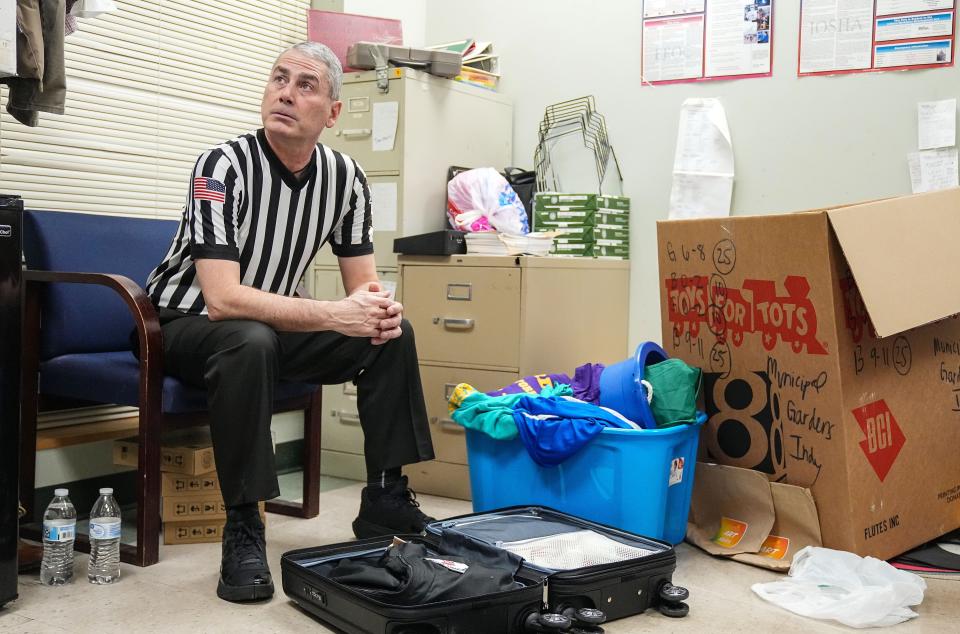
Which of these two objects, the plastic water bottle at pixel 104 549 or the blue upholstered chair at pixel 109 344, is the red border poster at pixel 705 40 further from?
the plastic water bottle at pixel 104 549

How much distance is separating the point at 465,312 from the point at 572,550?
1.08 metres

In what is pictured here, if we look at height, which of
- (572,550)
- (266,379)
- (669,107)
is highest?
(669,107)

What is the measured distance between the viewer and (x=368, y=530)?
235 cm

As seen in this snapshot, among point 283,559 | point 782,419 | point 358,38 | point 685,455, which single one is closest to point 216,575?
point 283,559

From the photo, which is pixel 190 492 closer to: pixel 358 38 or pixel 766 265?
pixel 766 265

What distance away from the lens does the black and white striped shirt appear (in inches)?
84.4

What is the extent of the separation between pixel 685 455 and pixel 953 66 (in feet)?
5.06

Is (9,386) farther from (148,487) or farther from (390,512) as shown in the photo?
(390,512)

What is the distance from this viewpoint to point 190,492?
2359mm

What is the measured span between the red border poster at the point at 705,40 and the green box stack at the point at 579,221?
52 centimetres

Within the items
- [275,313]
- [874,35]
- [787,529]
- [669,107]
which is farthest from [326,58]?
[874,35]

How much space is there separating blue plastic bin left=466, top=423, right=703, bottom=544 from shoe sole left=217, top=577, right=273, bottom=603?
724 millimetres

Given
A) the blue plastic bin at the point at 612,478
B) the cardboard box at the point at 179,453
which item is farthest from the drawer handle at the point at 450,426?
the cardboard box at the point at 179,453

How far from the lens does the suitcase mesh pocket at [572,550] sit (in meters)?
1.92
